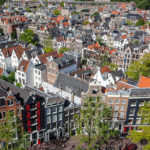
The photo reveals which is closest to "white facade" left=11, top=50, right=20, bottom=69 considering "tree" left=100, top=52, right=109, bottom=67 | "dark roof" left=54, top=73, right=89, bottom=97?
"dark roof" left=54, top=73, right=89, bottom=97

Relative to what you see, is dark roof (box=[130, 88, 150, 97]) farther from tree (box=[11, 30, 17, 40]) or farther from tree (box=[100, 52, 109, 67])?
tree (box=[11, 30, 17, 40])

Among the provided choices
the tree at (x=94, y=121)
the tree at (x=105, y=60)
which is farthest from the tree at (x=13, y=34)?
the tree at (x=94, y=121)

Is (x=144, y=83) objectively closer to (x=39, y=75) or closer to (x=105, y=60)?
(x=105, y=60)

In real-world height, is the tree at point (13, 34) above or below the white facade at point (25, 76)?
above

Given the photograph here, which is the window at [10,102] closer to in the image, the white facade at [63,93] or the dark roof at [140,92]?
the white facade at [63,93]

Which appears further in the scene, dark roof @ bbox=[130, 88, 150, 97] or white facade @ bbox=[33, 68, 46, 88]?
white facade @ bbox=[33, 68, 46, 88]

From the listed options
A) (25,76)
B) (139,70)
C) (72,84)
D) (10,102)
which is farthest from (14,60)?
(139,70)
